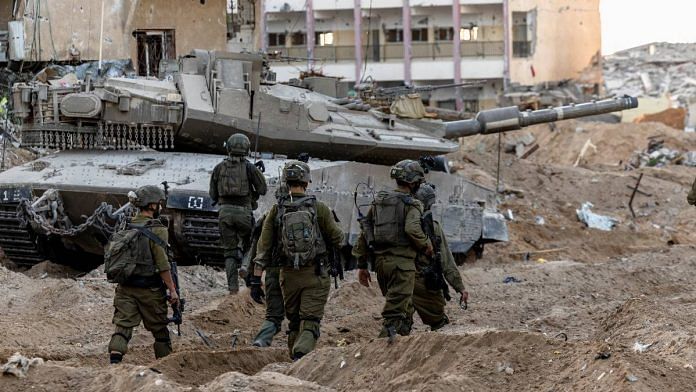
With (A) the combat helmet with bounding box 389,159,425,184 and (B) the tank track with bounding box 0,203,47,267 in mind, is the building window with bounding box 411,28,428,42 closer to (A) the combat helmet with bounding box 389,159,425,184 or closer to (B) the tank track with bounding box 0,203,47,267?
(B) the tank track with bounding box 0,203,47,267

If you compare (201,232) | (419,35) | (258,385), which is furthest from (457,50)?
(258,385)

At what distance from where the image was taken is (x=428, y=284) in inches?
433

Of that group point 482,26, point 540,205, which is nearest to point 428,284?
point 540,205

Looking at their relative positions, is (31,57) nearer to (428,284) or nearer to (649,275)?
(649,275)

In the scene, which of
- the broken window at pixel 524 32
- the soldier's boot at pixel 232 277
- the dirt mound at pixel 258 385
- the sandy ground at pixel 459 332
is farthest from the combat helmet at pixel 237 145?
the broken window at pixel 524 32

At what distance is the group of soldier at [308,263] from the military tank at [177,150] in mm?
3965

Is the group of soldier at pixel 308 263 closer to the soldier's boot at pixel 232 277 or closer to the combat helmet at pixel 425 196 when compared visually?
the combat helmet at pixel 425 196

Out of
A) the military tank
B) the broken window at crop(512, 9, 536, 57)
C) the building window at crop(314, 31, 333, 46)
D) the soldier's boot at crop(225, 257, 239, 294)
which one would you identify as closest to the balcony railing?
Answer: the building window at crop(314, 31, 333, 46)

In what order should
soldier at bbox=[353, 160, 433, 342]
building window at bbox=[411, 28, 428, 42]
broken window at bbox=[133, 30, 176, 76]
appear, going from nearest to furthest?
soldier at bbox=[353, 160, 433, 342] → broken window at bbox=[133, 30, 176, 76] → building window at bbox=[411, 28, 428, 42]

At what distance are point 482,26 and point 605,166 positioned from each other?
39.7 feet

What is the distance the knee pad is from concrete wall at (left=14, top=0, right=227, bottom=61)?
53.1 feet

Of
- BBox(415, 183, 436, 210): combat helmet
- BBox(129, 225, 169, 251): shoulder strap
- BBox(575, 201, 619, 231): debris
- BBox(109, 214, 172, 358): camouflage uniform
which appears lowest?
BBox(575, 201, 619, 231): debris

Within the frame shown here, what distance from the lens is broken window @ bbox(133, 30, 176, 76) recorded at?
2339 centimetres

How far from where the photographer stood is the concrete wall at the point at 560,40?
45.0 m
